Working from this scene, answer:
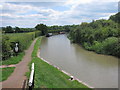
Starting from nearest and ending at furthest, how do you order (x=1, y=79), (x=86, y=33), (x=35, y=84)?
(x=35, y=84) → (x=1, y=79) → (x=86, y=33)

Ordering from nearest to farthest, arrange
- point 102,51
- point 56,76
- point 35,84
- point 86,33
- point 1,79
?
point 35,84, point 1,79, point 56,76, point 102,51, point 86,33

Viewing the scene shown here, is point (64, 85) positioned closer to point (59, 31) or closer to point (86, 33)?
point (86, 33)

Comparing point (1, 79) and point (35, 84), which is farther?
point (1, 79)

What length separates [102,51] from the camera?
18156 millimetres

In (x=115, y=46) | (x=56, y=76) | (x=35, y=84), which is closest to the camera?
(x=35, y=84)

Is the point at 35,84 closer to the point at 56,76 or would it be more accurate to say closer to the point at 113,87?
the point at 56,76

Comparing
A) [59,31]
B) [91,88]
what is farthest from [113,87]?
[59,31]

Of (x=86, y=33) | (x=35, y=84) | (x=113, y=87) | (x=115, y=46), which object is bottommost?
(x=113, y=87)

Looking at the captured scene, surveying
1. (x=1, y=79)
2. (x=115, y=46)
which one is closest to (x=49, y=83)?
(x=1, y=79)

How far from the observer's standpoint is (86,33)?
25875 millimetres

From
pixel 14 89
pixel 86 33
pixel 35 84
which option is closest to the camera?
pixel 14 89

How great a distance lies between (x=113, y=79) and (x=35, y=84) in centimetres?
565

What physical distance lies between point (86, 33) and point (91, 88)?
19.0 m

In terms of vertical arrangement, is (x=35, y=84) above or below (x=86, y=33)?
below
